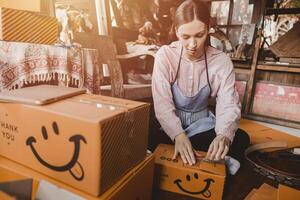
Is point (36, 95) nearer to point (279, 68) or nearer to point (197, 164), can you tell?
point (197, 164)

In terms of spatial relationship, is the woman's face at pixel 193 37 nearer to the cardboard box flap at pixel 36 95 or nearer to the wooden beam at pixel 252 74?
the cardboard box flap at pixel 36 95

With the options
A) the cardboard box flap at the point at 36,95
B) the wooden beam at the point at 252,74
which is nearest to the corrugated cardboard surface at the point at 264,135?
the wooden beam at the point at 252,74

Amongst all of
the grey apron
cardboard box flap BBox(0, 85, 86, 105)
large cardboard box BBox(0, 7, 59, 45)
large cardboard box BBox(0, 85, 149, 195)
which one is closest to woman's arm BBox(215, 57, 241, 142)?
the grey apron

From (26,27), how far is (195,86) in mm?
1085

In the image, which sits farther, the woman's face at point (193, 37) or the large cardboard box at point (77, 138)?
the woman's face at point (193, 37)

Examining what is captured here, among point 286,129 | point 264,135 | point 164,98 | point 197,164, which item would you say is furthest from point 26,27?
point 286,129

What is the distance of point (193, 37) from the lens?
1.58m

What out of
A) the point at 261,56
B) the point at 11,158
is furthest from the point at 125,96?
the point at 261,56

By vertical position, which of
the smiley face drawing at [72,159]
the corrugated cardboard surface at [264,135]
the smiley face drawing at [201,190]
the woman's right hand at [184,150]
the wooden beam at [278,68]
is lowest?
the corrugated cardboard surface at [264,135]

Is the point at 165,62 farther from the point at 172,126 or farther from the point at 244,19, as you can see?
the point at 244,19

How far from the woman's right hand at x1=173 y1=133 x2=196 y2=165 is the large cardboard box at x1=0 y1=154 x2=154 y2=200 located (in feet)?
0.86

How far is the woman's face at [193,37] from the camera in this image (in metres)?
1.57

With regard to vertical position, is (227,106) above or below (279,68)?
below

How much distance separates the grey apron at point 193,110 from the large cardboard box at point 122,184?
605mm
